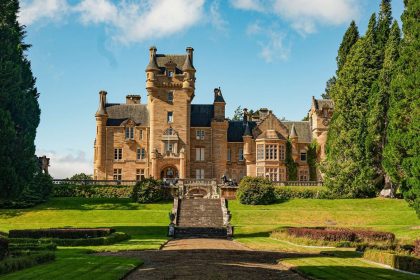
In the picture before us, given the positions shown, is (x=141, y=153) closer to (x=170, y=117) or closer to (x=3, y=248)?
(x=170, y=117)

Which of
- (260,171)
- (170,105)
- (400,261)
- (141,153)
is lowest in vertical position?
(400,261)

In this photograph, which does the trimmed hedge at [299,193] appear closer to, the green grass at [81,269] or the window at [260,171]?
the window at [260,171]

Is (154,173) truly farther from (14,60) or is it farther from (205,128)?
(14,60)

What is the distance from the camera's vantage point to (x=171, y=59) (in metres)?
74.1

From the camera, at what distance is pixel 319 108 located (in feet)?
252

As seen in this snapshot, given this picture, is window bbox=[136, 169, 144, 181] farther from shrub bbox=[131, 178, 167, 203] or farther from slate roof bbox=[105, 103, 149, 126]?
shrub bbox=[131, 178, 167, 203]

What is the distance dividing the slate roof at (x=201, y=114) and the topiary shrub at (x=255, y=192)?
17531 mm

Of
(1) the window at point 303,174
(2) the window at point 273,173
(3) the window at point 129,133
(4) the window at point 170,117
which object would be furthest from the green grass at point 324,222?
(3) the window at point 129,133

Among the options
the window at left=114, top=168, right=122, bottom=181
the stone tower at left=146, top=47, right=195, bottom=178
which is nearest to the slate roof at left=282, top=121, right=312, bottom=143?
the stone tower at left=146, top=47, right=195, bottom=178

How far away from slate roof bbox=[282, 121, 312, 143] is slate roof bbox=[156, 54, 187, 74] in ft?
54.1

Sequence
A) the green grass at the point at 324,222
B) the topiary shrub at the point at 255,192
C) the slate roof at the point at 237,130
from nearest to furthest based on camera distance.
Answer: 1. the green grass at the point at 324,222
2. the topiary shrub at the point at 255,192
3. the slate roof at the point at 237,130

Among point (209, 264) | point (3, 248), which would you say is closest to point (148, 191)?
point (3, 248)

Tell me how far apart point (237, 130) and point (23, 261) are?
57.7 m

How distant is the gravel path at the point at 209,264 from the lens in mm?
19938
